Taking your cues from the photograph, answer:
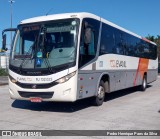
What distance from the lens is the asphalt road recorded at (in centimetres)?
776

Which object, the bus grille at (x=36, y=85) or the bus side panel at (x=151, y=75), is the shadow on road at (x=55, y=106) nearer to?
the bus grille at (x=36, y=85)

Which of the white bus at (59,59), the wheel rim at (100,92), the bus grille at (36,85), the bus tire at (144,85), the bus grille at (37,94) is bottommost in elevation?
the bus tire at (144,85)

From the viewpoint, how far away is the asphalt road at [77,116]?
7758mm

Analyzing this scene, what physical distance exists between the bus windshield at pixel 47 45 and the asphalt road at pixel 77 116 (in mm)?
1622

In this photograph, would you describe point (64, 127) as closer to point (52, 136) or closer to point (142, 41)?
point (52, 136)

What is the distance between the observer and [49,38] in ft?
32.1

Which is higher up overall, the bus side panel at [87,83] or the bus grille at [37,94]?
the bus side panel at [87,83]

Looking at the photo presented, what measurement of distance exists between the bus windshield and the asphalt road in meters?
1.62

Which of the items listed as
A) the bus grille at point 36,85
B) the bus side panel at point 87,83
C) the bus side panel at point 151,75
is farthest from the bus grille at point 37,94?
the bus side panel at point 151,75

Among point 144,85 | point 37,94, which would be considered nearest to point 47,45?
point 37,94

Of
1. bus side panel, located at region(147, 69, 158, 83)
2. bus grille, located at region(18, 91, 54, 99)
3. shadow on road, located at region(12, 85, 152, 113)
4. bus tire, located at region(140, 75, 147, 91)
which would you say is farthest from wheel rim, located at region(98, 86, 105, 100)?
bus side panel, located at region(147, 69, 158, 83)

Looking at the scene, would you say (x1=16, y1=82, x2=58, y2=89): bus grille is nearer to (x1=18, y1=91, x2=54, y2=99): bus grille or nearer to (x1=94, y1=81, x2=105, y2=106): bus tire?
(x1=18, y1=91, x2=54, y2=99): bus grille

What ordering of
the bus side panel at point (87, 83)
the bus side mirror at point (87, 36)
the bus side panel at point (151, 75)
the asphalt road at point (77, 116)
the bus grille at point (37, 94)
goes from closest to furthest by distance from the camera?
the asphalt road at point (77, 116), the bus grille at point (37, 94), the bus side panel at point (87, 83), the bus side mirror at point (87, 36), the bus side panel at point (151, 75)

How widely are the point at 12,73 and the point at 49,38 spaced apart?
1.77 metres
